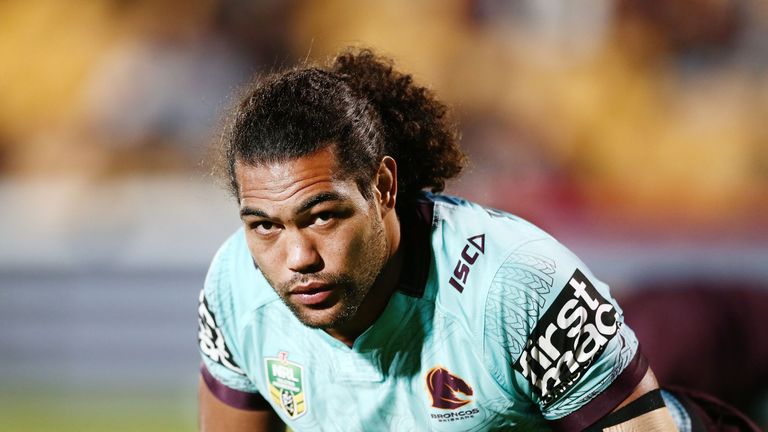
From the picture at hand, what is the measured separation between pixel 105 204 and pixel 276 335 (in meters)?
3.91

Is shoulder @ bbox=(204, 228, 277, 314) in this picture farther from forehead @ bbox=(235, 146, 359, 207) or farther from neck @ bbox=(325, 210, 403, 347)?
forehead @ bbox=(235, 146, 359, 207)

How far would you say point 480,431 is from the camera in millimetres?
2197

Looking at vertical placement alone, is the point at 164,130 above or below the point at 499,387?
above

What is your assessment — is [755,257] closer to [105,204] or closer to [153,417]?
[153,417]

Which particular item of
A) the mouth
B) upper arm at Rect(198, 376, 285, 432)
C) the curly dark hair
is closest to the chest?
upper arm at Rect(198, 376, 285, 432)

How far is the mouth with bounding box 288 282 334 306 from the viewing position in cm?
201

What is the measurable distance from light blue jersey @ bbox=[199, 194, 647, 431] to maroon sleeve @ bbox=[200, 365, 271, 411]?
0.06ft

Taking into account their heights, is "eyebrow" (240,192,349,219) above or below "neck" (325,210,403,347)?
above

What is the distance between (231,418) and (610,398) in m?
0.96

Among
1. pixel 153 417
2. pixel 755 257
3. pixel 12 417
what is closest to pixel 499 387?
pixel 153 417

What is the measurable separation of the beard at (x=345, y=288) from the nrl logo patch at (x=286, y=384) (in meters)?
0.26

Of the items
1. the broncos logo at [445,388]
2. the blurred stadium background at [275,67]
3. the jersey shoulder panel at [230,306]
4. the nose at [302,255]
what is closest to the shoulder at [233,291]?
the jersey shoulder panel at [230,306]

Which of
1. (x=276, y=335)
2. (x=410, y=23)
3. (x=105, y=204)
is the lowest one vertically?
(x=276, y=335)

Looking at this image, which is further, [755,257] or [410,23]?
[410,23]
